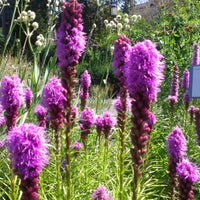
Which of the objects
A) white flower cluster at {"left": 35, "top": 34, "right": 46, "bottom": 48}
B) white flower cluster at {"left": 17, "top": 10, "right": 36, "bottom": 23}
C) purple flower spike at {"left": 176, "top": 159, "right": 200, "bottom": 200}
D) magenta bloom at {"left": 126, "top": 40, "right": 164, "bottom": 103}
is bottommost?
purple flower spike at {"left": 176, "top": 159, "right": 200, "bottom": 200}

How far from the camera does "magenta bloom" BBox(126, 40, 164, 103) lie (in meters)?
Answer: 2.64

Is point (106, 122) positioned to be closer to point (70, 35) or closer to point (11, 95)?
point (11, 95)

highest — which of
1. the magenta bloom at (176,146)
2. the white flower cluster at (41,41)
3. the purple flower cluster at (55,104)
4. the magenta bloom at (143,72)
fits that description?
the white flower cluster at (41,41)

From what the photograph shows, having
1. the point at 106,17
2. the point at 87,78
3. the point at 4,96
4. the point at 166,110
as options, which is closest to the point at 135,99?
the point at 4,96

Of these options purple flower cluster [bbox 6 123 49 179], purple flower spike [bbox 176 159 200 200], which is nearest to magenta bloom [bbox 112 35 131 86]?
purple flower spike [bbox 176 159 200 200]

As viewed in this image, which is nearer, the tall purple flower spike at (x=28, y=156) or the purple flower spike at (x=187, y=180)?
the tall purple flower spike at (x=28, y=156)

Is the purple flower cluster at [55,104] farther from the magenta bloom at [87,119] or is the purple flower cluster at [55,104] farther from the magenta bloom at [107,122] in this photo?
the magenta bloom at [107,122]

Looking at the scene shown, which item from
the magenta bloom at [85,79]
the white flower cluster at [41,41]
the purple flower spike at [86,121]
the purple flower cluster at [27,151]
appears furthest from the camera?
the white flower cluster at [41,41]

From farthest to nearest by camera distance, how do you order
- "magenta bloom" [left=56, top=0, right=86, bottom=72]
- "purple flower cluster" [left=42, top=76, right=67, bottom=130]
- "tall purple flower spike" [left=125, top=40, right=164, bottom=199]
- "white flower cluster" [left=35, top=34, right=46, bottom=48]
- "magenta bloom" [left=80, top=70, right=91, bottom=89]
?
"white flower cluster" [left=35, top=34, right=46, bottom=48] < "magenta bloom" [left=80, top=70, right=91, bottom=89] < "purple flower cluster" [left=42, top=76, right=67, bottom=130] < "magenta bloom" [left=56, top=0, right=86, bottom=72] < "tall purple flower spike" [left=125, top=40, right=164, bottom=199]

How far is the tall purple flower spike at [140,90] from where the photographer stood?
2.64 m

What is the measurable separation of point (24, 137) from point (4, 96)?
1.19 m

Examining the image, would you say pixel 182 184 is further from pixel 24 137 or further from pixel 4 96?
pixel 4 96

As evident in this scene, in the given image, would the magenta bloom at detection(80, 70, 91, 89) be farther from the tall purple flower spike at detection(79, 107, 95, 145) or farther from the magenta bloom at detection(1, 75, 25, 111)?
the magenta bloom at detection(1, 75, 25, 111)

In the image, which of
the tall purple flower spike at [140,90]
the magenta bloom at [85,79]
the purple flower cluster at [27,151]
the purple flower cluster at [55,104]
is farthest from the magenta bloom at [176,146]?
the magenta bloom at [85,79]
